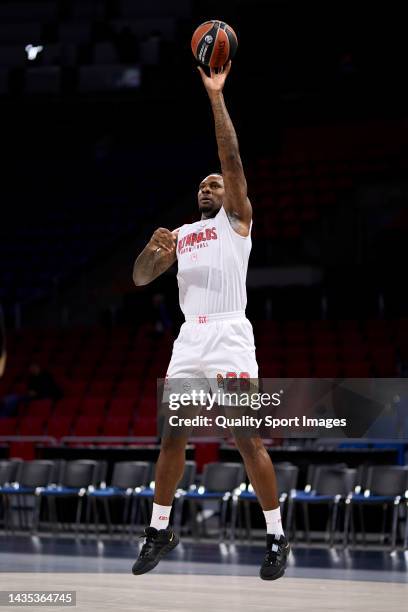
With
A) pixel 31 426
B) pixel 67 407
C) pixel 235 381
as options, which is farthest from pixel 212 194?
pixel 67 407

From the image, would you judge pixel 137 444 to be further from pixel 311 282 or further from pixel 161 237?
Answer: pixel 161 237

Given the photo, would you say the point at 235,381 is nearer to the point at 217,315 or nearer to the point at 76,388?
the point at 217,315

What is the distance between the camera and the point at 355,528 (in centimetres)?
1241

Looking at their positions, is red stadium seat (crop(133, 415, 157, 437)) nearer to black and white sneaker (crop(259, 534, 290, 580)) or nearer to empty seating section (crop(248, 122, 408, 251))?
empty seating section (crop(248, 122, 408, 251))

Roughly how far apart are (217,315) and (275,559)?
1.37 meters

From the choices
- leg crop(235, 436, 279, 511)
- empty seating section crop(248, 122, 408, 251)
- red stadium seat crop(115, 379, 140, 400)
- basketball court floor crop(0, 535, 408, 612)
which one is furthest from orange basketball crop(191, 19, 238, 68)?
empty seating section crop(248, 122, 408, 251)

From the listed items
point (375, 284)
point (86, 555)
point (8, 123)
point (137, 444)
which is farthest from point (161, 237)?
point (8, 123)

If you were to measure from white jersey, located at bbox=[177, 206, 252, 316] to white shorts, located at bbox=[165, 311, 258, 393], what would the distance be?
68 millimetres

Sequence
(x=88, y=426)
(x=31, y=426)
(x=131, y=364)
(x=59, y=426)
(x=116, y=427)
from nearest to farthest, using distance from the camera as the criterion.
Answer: (x=116, y=427) → (x=88, y=426) → (x=59, y=426) → (x=31, y=426) → (x=131, y=364)

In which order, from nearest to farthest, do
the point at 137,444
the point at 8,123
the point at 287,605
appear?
the point at 287,605, the point at 137,444, the point at 8,123

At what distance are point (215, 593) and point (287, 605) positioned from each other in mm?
746

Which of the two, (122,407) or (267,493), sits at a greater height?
(122,407)

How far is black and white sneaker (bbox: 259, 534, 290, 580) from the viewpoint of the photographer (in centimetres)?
582

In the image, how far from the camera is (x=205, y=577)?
26.0ft
